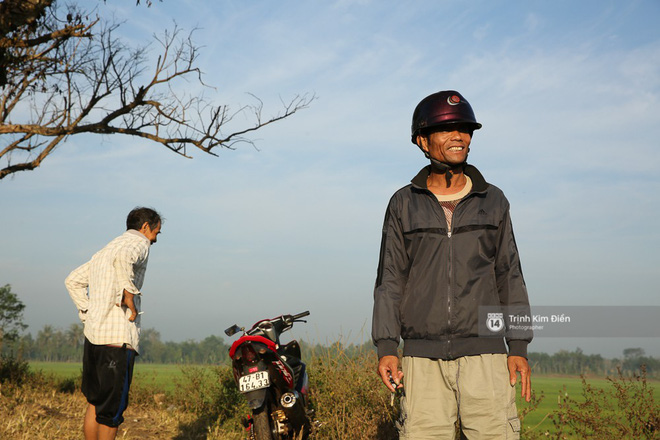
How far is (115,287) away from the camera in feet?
19.4

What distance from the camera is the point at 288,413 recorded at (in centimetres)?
564

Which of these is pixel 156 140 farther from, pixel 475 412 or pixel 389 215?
pixel 475 412

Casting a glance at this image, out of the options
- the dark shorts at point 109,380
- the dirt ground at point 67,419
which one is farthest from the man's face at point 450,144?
the dirt ground at point 67,419

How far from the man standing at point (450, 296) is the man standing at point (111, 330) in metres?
3.10

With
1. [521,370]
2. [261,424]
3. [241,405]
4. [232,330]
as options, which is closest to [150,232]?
[232,330]

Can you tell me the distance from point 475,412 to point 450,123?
5.72 ft

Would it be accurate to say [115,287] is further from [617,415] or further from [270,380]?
[617,415]

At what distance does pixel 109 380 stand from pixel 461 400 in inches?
→ 143

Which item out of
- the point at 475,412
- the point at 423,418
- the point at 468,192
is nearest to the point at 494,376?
the point at 475,412

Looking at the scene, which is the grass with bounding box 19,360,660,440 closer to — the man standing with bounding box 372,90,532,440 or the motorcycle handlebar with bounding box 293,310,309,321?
the motorcycle handlebar with bounding box 293,310,309,321

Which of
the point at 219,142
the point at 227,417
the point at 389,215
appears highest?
the point at 219,142

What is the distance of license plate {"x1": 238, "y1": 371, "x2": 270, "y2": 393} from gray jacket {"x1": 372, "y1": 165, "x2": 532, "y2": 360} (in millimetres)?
2036

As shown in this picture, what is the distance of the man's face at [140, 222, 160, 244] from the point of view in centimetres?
629

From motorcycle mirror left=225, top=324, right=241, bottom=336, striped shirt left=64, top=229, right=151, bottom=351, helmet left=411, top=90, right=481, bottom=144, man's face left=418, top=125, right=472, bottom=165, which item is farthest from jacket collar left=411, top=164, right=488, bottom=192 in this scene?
striped shirt left=64, top=229, right=151, bottom=351
